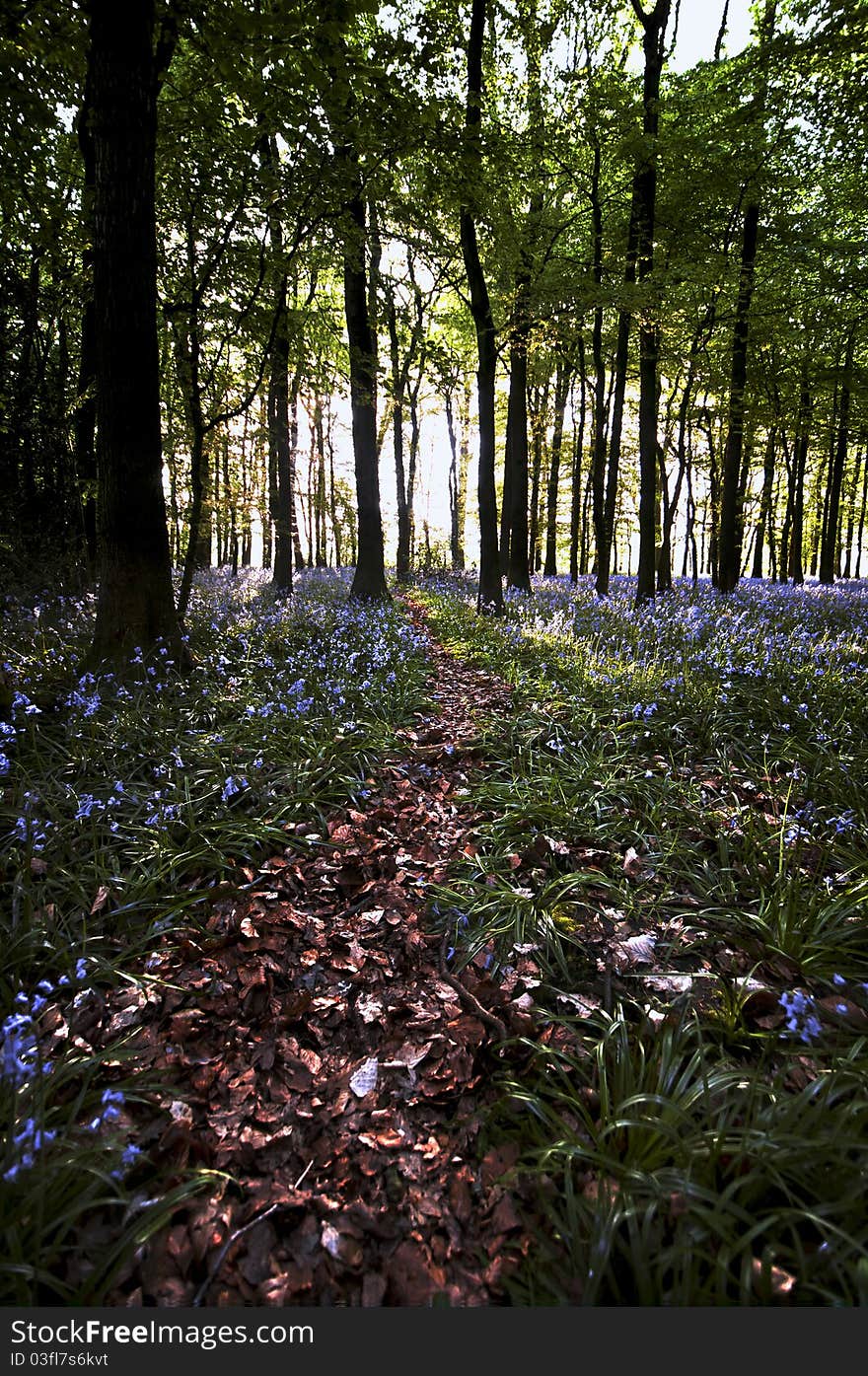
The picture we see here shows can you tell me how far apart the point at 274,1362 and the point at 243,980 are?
139cm

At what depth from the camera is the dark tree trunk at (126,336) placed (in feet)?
16.7

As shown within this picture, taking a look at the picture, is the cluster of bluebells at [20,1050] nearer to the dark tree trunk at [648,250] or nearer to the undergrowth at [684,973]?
the undergrowth at [684,973]

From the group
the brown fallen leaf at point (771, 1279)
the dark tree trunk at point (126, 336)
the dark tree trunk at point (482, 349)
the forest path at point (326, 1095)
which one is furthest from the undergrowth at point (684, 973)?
the dark tree trunk at point (482, 349)

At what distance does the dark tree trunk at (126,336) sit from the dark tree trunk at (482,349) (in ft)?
20.5

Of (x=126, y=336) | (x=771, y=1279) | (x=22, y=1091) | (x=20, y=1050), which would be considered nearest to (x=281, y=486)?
(x=126, y=336)

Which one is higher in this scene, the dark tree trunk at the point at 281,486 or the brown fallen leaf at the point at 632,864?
the dark tree trunk at the point at 281,486

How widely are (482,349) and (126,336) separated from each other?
911cm

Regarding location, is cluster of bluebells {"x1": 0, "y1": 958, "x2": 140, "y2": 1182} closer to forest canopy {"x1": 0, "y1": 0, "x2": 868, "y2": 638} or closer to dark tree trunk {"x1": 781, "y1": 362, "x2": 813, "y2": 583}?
forest canopy {"x1": 0, "y1": 0, "x2": 868, "y2": 638}

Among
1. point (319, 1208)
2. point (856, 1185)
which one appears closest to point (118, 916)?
point (319, 1208)

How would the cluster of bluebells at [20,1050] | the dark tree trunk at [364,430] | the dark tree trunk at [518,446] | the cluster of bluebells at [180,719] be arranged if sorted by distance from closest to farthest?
the cluster of bluebells at [20,1050] → the cluster of bluebells at [180,719] → the dark tree trunk at [364,430] → the dark tree trunk at [518,446]

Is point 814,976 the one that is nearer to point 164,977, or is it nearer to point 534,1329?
point 534,1329

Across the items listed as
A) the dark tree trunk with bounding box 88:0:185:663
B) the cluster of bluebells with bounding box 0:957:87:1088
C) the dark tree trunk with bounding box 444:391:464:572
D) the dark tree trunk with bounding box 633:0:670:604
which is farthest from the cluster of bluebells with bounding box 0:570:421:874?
the dark tree trunk with bounding box 444:391:464:572

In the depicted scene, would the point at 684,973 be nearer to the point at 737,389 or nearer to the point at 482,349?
the point at 482,349

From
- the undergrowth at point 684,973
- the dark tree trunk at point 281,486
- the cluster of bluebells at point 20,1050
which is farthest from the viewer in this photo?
the dark tree trunk at point 281,486
